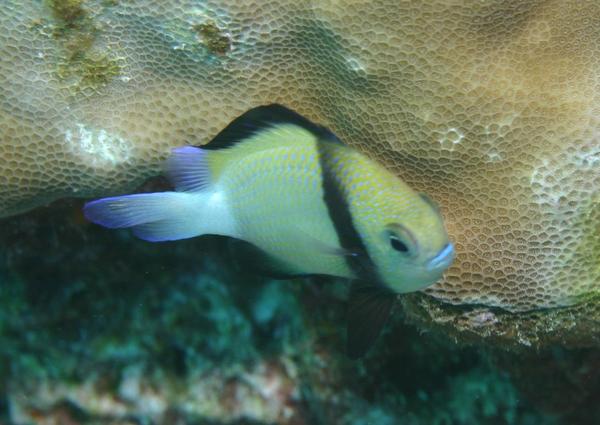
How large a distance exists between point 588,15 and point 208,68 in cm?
186

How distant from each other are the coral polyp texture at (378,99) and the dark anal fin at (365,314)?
433mm

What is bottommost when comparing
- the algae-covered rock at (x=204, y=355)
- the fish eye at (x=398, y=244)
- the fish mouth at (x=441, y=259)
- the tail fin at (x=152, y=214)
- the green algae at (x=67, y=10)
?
the algae-covered rock at (x=204, y=355)

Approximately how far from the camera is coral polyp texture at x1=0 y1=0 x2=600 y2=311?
87.3 inches

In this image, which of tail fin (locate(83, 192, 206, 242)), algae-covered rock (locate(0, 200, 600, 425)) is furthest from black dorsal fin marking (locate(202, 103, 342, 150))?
algae-covered rock (locate(0, 200, 600, 425))

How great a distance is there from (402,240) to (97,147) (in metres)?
1.59

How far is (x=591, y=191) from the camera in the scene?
7.20ft

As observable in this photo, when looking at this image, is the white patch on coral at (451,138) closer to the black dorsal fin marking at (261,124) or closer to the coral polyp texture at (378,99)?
the coral polyp texture at (378,99)

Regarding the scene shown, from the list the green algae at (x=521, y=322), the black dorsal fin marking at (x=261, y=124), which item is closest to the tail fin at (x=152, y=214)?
the black dorsal fin marking at (x=261, y=124)

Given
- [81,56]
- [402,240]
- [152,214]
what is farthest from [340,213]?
[81,56]

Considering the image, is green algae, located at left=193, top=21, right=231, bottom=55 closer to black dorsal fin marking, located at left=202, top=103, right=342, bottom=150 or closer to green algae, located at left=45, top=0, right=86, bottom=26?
green algae, located at left=45, top=0, right=86, bottom=26

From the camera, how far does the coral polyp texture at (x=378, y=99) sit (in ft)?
7.27

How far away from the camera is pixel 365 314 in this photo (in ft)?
6.24

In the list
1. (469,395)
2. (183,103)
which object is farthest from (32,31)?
(469,395)

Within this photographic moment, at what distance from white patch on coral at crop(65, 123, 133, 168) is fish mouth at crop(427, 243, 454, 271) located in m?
1.55
